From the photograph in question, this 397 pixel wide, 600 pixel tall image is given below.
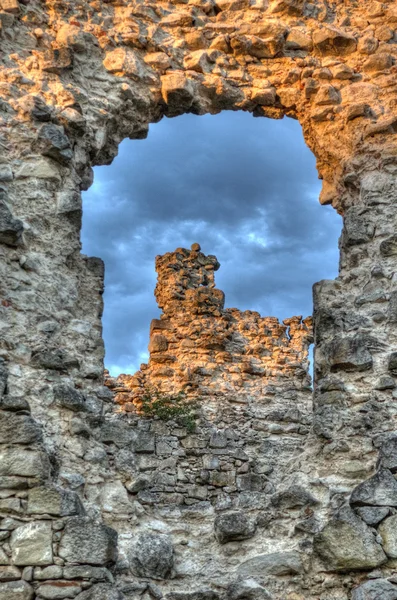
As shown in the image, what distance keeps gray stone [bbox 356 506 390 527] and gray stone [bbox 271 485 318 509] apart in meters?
0.35

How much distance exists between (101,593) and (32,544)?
0.45m

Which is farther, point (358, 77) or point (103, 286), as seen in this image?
point (358, 77)

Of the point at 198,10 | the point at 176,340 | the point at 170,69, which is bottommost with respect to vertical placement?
the point at 176,340

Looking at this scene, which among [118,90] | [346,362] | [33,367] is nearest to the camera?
[33,367]

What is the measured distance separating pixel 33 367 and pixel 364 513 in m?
2.21

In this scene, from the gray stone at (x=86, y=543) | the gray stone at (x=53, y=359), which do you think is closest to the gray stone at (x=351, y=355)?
the gray stone at (x=53, y=359)

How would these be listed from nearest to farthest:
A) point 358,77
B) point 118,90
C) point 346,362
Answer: point 346,362 → point 118,90 → point 358,77

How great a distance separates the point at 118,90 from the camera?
5.62 meters

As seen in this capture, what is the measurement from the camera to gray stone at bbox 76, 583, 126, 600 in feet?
12.4

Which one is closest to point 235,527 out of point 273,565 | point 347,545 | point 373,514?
point 273,565

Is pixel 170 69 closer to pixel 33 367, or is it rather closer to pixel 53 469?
pixel 33 367

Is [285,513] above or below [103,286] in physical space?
below

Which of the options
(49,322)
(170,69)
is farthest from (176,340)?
(49,322)

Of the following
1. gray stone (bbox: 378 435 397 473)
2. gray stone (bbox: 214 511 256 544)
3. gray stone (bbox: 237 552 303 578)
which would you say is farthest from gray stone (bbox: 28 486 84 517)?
gray stone (bbox: 378 435 397 473)
